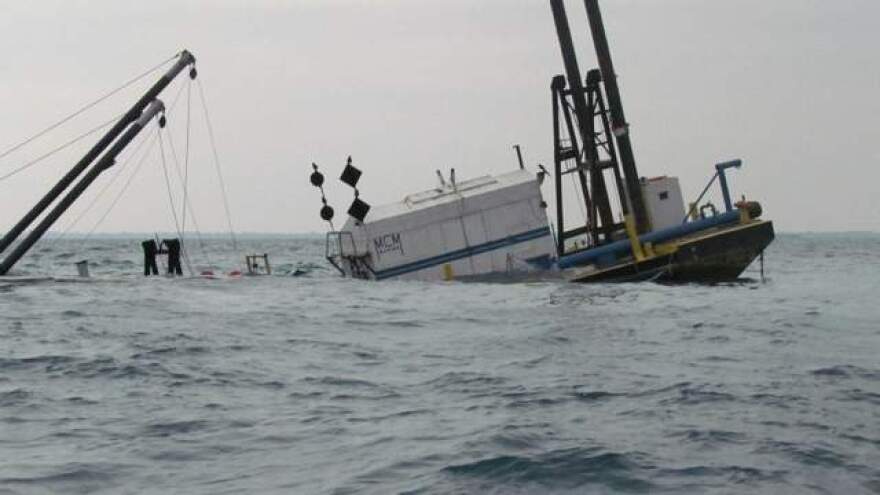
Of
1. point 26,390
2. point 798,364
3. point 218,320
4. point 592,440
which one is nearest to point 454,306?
point 218,320

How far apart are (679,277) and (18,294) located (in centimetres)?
1748

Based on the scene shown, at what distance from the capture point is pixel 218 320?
2111 cm

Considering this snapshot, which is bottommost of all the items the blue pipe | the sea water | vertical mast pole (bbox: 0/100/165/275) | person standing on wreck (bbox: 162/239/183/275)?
the sea water

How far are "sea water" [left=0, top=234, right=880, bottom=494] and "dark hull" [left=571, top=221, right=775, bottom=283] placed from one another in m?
7.62

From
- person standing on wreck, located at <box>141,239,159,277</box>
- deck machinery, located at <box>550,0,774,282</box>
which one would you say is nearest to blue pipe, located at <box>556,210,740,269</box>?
deck machinery, located at <box>550,0,774,282</box>

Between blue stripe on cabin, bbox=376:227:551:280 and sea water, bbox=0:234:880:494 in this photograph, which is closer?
sea water, bbox=0:234:880:494

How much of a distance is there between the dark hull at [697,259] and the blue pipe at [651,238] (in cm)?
62

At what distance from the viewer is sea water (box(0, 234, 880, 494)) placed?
8.86m

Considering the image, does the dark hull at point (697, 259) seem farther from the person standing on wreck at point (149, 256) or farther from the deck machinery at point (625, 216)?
the person standing on wreck at point (149, 256)


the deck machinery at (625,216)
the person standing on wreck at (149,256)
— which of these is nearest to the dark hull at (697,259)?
the deck machinery at (625,216)

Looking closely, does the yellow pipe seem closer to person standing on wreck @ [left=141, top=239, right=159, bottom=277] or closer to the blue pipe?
the blue pipe

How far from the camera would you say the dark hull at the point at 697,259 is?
30.8 m

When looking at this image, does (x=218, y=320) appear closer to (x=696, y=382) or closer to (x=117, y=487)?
(x=696, y=382)

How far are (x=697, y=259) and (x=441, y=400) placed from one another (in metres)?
20.0
